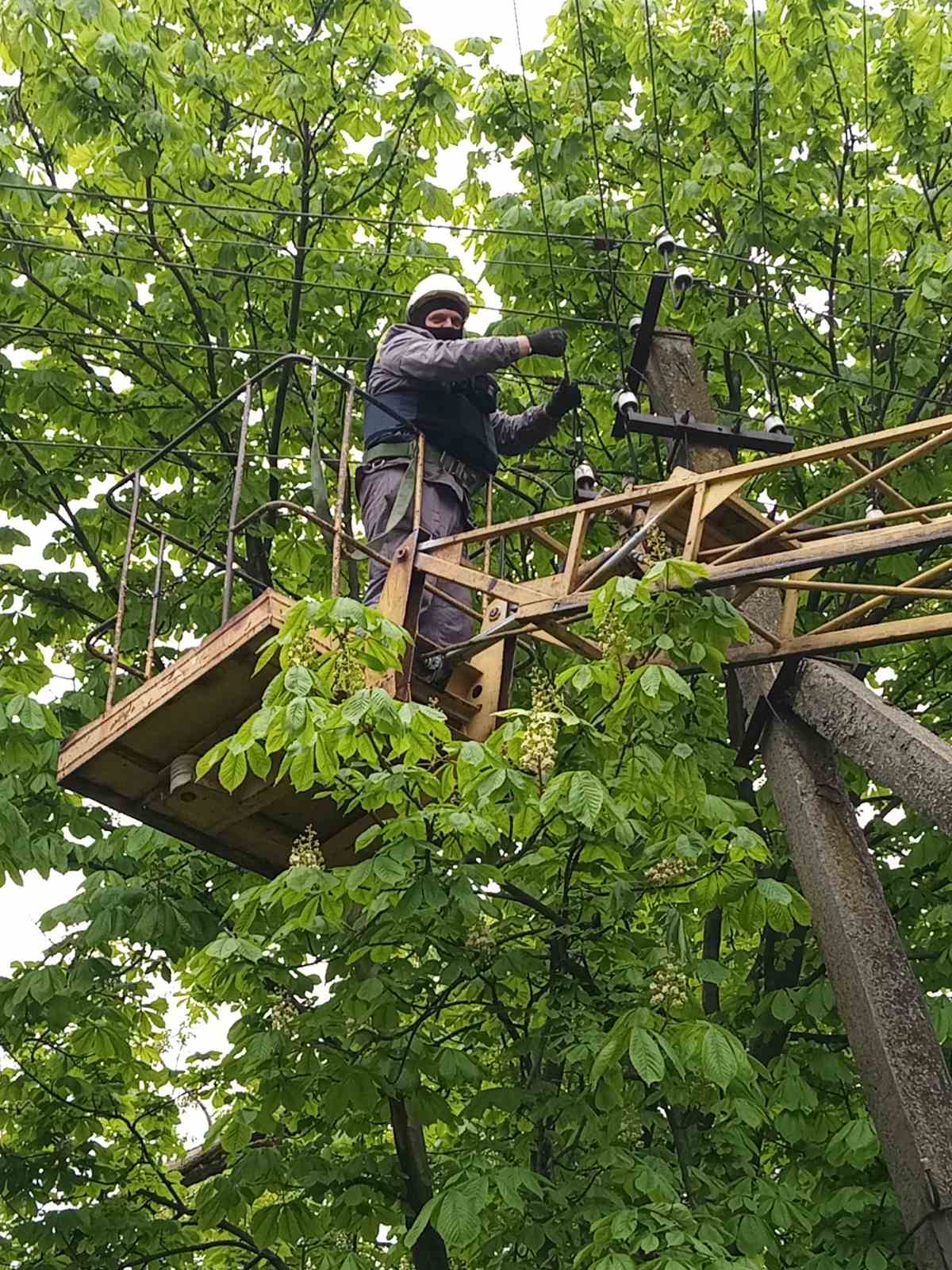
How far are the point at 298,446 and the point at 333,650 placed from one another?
516cm

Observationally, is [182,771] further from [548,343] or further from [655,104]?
[655,104]

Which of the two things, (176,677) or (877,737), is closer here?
(877,737)

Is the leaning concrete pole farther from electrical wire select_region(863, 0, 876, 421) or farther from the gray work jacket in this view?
electrical wire select_region(863, 0, 876, 421)

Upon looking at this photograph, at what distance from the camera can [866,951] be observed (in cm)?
584

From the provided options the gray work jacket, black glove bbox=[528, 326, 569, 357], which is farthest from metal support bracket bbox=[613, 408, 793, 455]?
the gray work jacket

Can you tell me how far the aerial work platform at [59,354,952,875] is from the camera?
18.7ft

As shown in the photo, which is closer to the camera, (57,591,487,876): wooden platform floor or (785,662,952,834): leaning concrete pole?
(785,662,952,834): leaning concrete pole

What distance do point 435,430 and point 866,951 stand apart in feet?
9.93

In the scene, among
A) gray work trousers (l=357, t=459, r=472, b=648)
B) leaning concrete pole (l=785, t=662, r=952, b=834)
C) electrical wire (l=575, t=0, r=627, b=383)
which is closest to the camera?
leaning concrete pole (l=785, t=662, r=952, b=834)

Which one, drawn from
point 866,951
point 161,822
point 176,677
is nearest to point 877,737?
point 866,951

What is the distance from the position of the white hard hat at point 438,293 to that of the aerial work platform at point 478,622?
36.8 inches

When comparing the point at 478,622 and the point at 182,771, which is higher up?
the point at 478,622

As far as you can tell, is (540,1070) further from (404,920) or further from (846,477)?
(846,477)

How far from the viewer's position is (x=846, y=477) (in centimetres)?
920
